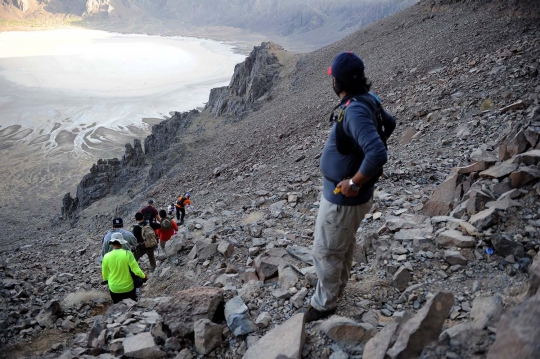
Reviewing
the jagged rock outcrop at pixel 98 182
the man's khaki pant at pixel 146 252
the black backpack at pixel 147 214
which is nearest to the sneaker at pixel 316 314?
the man's khaki pant at pixel 146 252

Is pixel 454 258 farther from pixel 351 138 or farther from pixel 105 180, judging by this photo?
pixel 105 180

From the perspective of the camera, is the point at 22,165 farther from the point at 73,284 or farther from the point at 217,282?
the point at 217,282

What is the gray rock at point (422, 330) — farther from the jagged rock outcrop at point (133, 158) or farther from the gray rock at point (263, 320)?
the jagged rock outcrop at point (133, 158)

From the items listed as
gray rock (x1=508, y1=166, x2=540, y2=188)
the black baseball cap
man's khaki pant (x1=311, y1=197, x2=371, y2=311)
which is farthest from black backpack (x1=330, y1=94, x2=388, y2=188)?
gray rock (x1=508, y1=166, x2=540, y2=188)

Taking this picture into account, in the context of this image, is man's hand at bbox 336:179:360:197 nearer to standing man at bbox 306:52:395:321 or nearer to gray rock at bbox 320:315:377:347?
standing man at bbox 306:52:395:321

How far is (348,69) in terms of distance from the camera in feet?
8.30

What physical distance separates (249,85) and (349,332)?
28.3 metres

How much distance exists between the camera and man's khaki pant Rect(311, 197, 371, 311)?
106 inches

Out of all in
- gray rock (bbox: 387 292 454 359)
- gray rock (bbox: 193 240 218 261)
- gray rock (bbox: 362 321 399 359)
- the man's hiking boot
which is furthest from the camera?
gray rock (bbox: 193 240 218 261)

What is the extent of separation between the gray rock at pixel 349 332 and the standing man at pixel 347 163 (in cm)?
29

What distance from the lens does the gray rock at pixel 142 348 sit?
A: 3.21 m

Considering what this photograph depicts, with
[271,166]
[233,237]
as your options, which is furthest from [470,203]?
[271,166]

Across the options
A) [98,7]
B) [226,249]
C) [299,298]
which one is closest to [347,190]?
[299,298]

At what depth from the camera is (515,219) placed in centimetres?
362
